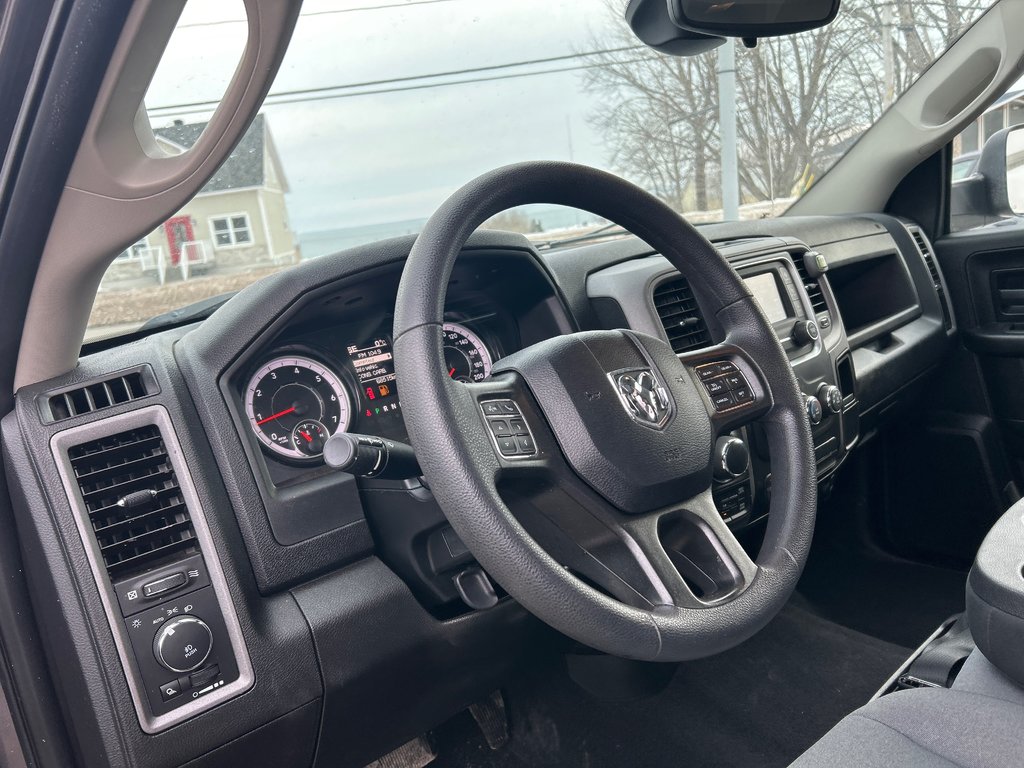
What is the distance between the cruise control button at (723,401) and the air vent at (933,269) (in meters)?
1.60

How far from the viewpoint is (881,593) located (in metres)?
2.45

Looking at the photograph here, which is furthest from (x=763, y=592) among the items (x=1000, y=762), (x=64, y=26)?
(x=64, y=26)

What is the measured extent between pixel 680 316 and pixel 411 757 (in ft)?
3.75

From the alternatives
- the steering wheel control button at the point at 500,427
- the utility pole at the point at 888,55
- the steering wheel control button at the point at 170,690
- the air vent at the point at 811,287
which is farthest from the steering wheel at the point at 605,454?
the utility pole at the point at 888,55

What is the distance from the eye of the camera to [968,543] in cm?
250

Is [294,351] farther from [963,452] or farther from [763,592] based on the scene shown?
[963,452]

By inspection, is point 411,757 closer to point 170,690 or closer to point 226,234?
point 170,690

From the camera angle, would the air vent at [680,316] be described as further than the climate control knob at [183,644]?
Yes

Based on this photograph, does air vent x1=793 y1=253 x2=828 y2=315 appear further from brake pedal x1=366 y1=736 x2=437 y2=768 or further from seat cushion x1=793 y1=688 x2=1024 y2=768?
brake pedal x1=366 y1=736 x2=437 y2=768

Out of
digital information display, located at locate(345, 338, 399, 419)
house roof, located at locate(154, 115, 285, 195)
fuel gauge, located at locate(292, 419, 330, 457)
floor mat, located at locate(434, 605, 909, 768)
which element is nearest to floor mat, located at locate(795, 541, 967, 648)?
floor mat, located at locate(434, 605, 909, 768)

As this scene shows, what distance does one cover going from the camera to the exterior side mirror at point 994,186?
8.70ft

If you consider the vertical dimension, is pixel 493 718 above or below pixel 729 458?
below

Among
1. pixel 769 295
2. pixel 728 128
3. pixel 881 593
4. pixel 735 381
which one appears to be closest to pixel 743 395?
pixel 735 381

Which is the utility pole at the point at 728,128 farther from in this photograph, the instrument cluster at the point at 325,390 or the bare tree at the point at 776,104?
the instrument cluster at the point at 325,390
